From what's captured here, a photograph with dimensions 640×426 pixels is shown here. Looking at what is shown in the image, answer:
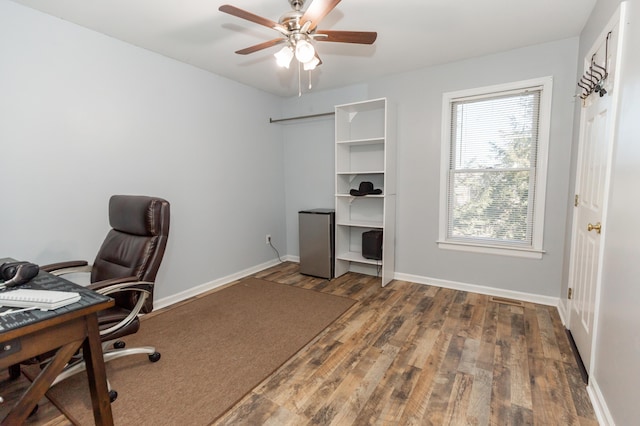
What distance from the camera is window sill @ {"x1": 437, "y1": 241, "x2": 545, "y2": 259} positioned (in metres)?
2.94

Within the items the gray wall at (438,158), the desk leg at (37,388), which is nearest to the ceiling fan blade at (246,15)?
the desk leg at (37,388)

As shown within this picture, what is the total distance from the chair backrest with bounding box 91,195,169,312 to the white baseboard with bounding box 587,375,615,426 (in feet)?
8.31

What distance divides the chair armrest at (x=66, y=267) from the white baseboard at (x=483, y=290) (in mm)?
3081

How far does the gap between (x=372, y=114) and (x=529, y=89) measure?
161 centimetres

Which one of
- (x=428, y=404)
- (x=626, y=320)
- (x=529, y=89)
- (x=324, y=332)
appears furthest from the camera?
(x=529, y=89)

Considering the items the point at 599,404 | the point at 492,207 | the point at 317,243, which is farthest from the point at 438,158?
the point at 599,404

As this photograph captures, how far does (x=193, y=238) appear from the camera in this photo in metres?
3.27

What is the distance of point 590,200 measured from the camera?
6.69 ft

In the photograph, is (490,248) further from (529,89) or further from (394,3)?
(394,3)

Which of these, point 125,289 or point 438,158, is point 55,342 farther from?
point 438,158

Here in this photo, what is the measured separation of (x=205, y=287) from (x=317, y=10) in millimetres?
2946

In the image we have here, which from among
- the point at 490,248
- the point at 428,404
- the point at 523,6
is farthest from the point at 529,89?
the point at 428,404

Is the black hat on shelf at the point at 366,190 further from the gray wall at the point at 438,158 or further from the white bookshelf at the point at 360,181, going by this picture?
the gray wall at the point at 438,158

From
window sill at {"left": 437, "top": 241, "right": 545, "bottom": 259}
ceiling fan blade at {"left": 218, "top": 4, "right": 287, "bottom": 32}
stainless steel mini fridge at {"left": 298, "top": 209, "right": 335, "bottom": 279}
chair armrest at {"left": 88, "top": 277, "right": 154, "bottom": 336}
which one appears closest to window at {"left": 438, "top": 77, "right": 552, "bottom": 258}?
window sill at {"left": 437, "top": 241, "right": 545, "bottom": 259}
